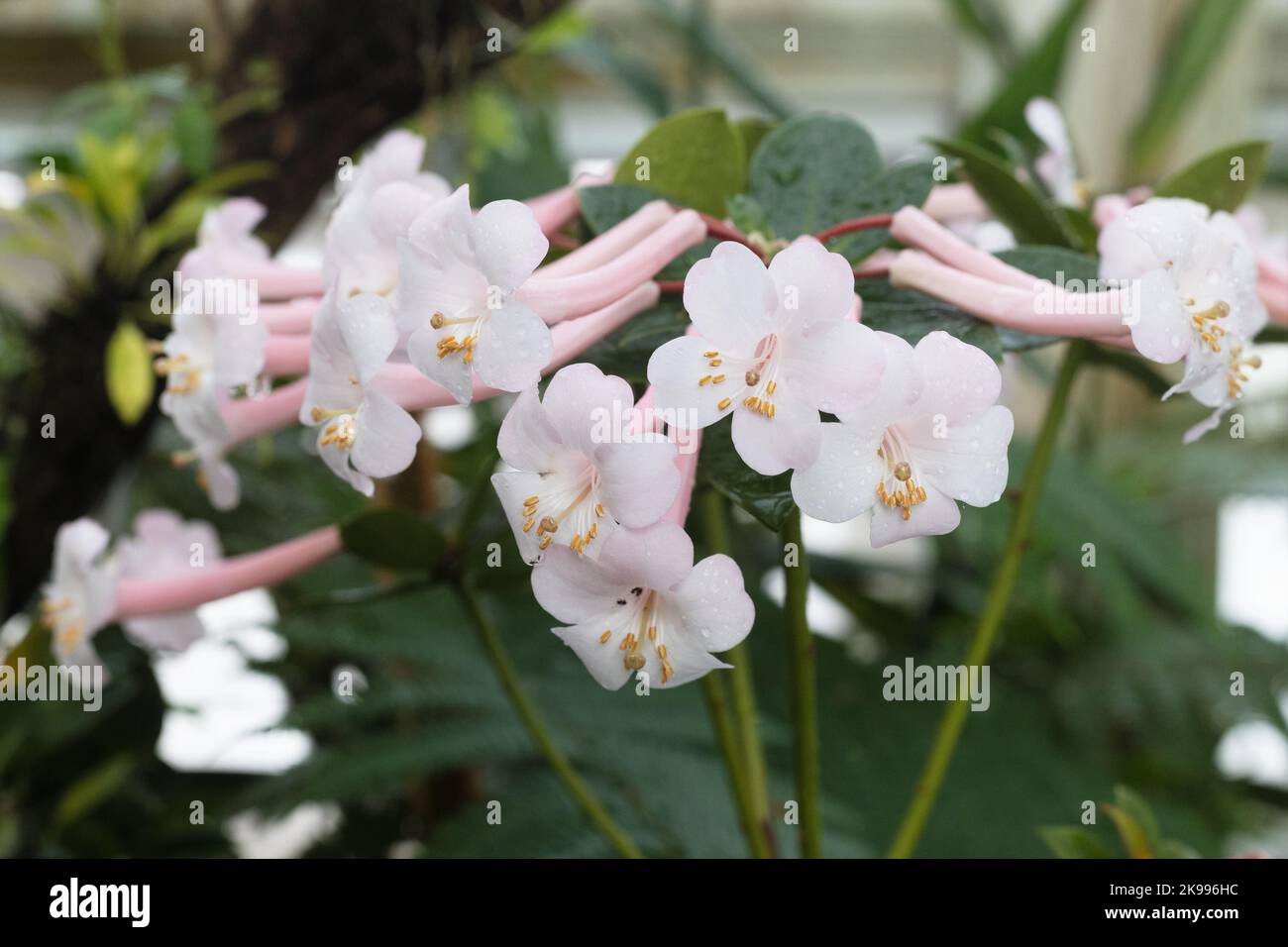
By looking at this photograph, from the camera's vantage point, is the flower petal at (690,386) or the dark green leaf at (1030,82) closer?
the flower petal at (690,386)

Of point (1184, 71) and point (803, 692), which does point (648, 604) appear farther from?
point (1184, 71)

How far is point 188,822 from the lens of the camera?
1.94 ft

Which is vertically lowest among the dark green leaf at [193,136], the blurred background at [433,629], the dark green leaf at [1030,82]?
the blurred background at [433,629]

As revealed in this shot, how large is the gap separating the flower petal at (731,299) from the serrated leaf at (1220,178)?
157 millimetres

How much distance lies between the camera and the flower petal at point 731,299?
24 centimetres

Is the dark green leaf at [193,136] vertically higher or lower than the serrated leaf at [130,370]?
higher

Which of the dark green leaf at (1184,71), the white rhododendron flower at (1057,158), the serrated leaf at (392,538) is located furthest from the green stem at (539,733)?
the dark green leaf at (1184,71)

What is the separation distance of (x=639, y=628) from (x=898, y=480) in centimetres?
7

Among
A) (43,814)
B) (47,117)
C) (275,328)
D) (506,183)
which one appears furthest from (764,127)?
(47,117)

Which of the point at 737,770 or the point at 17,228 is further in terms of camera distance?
the point at 17,228

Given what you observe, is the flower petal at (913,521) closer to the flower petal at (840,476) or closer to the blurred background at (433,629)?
the flower petal at (840,476)

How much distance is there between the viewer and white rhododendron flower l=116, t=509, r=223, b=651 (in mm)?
379

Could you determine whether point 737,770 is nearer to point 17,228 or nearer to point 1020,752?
point 1020,752

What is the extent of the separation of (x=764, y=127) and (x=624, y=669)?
0.66 ft
